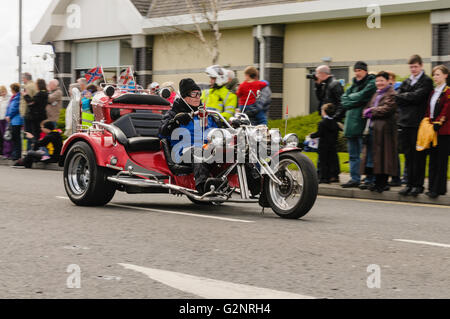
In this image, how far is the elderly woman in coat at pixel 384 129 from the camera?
12547mm

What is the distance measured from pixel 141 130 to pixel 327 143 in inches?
168

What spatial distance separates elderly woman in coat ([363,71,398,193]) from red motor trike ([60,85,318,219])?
3.26 metres

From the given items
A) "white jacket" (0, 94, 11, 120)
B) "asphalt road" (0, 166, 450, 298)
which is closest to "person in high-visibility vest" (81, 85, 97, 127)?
"asphalt road" (0, 166, 450, 298)

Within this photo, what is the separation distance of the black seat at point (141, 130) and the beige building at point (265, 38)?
12.6 meters

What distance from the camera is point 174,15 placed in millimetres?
28609

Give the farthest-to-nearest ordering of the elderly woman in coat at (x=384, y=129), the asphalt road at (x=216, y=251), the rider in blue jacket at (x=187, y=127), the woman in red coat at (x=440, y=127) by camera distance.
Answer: the elderly woman in coat at (x=384, y=129) → the woman in red coat at (x=440, y=127) → the rider in blue jacket at (x=187, y=127) → the asphalt road at (x=216, y=251)

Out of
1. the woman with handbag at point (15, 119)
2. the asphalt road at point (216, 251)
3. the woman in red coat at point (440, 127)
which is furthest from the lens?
the woman with handbag at point (15, 119)

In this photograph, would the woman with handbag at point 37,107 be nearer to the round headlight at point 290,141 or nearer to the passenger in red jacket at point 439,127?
the passenger in red jacket at point 439,127

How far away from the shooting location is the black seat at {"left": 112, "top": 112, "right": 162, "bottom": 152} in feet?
34.0

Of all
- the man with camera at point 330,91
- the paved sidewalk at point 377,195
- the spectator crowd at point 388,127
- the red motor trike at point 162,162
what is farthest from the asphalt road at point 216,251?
the man with camera at point 330,91

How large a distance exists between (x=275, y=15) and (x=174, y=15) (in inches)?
192

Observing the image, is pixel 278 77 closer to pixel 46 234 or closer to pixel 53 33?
pixel 53 33

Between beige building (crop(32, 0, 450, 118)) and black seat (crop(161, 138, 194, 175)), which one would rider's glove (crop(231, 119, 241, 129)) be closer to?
black seat (crop(161, 138, 194, 175))

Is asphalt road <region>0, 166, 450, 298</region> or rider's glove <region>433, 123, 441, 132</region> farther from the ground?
rider's glove <region>433, 123, 441, 132</region>
